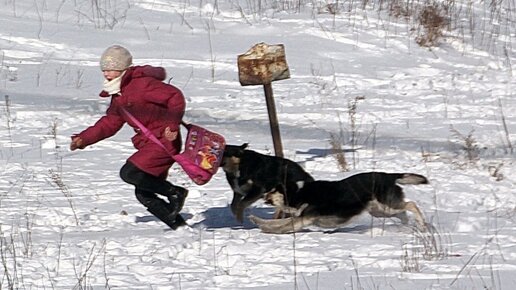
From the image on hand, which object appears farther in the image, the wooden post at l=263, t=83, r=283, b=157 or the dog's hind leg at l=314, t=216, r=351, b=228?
the wooden post at l=263, t=83, r=283, b=157

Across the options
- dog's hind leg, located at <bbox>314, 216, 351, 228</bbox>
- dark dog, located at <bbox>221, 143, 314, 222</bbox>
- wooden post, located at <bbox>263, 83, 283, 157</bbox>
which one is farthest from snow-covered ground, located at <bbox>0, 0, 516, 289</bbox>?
wooden post, located at <bbox>263, 83, 283, 157</bbox>

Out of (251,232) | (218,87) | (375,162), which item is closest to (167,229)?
(251,232)

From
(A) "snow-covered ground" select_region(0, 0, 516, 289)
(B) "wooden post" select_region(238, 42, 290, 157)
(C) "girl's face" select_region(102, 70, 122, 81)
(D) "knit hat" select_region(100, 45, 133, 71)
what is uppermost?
(D) "knit hat" select_region(100, 45, 133, 71)

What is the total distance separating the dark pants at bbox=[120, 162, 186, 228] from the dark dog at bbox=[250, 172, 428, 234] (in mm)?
495

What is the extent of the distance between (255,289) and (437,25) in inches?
395

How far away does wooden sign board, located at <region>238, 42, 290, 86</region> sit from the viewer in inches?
323

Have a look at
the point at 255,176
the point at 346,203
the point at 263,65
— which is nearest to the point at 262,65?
the point at 263,65

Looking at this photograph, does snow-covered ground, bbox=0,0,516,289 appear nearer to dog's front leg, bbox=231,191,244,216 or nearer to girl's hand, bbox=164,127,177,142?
dog's front leg, bbox=231,191,244,216

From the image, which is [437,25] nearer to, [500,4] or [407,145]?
[500,4]

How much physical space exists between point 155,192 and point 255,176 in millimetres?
632

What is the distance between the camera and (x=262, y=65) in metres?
8.21

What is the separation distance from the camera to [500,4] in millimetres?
17703

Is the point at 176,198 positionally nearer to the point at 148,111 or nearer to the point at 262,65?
the point at 148,111

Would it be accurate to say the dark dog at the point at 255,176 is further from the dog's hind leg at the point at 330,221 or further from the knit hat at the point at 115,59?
the knit hat at the point at 115,59
